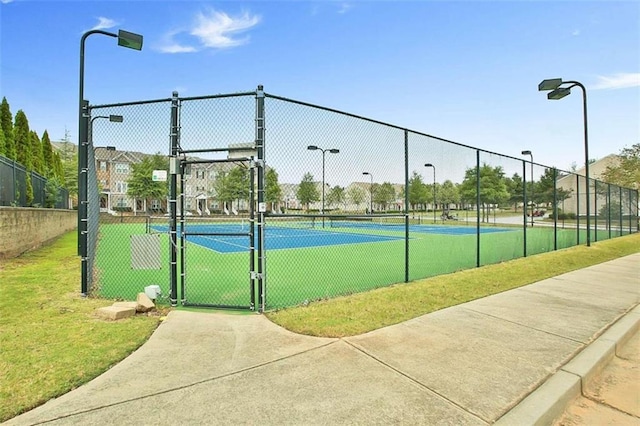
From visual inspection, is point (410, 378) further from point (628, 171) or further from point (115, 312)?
point (628, 171)

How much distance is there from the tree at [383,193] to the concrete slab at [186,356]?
382 cm

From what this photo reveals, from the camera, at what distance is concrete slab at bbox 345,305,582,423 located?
9.23 feet

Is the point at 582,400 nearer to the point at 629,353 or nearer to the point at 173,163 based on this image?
the point at 629,353

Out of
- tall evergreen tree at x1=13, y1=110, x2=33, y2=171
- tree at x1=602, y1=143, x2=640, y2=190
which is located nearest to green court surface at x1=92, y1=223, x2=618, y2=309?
tall evergreen tree at x1=13, y1=110, x2=33, y2=171

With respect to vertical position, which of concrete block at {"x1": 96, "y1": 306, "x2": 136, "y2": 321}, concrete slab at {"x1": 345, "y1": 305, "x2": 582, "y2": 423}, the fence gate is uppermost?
the fence gate

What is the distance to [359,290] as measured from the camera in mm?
6496

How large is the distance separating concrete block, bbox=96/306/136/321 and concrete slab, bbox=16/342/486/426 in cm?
231

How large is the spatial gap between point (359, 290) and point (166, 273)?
14.9 feet

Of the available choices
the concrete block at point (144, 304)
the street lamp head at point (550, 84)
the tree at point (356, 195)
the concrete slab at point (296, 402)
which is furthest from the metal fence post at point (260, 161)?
the street lamp head at point (550, 84)

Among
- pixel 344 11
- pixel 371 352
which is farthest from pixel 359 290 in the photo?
pixel 344 11

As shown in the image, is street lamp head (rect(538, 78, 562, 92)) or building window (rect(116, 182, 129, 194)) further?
street lamp head (rect(538, 78, 562, 92))

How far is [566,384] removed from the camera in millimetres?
3000

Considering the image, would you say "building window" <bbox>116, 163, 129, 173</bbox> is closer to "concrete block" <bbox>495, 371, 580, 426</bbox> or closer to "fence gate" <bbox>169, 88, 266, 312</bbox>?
"fence gate" <bbox>169, 88, 266, 312</bbox>

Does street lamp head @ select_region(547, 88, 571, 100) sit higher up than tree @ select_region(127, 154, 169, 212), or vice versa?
street lamp head @ select_region(547, 88, 571, 100)
